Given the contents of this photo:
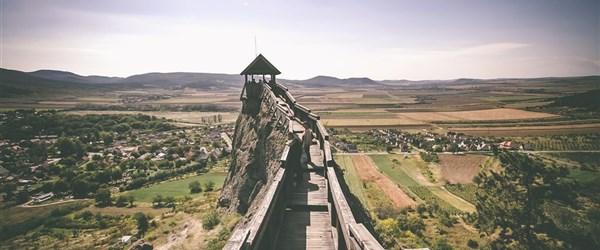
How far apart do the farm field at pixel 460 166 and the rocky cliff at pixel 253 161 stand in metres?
42.6

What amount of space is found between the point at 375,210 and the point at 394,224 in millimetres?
4937

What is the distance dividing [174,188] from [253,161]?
46269 mm

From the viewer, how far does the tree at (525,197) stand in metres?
23.7

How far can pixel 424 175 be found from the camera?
5388 centimetres

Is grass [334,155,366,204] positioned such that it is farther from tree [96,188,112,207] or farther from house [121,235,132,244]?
tree [96,188,112,207]

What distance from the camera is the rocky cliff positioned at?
14820mm

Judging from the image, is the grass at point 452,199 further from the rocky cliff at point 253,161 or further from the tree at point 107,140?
the tree at point 107,140

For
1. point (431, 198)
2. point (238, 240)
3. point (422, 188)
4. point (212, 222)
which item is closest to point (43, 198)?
point (212, 222)

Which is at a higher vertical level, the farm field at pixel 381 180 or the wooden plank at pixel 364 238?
the wooden plank at pixel 364 238

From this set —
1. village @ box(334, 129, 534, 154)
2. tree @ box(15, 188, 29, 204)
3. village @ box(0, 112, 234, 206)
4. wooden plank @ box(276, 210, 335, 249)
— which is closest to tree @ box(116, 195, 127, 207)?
village @ box(0, 112, 234, 206)

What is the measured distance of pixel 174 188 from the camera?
2238 inches

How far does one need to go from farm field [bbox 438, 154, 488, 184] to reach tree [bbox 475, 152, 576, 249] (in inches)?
998

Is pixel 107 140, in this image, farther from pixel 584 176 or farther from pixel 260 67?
pixel 584 176

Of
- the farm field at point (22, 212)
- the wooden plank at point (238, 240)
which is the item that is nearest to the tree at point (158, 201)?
the farm field at point (22, 212)
